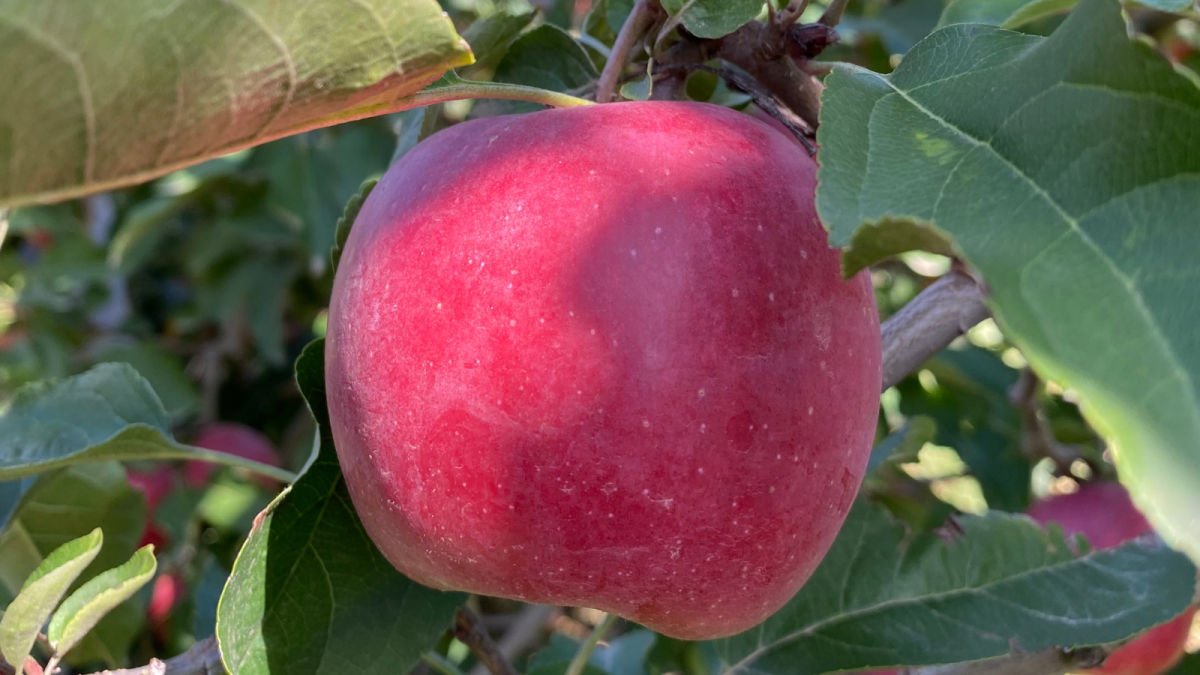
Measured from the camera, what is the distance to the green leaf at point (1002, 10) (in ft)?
2.22

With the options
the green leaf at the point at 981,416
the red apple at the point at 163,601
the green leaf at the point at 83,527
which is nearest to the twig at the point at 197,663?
the green leaf at the point at 83,527

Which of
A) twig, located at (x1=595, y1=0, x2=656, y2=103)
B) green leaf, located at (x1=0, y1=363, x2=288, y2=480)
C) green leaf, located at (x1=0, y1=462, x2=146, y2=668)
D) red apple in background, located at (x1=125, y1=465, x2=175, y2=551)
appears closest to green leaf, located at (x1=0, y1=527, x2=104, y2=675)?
green leaf, located at (x1=0, y1=363, x2=288, y2=480)

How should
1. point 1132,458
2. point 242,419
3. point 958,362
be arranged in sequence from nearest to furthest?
1. point 1132,458
2. point 958,362
3. point 242,419

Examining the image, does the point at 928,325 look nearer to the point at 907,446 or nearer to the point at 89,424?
the point at 907,446

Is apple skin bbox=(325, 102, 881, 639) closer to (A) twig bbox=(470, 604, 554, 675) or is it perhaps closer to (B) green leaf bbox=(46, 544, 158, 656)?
(B) green leaf bbox=(46, 544, 158, 656)

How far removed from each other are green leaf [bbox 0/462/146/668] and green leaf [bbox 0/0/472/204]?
51 centimetres

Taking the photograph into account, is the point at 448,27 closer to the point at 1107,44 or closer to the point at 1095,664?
the point at 1107,44

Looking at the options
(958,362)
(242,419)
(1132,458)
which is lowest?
(242,419)

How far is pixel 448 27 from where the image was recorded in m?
0.39

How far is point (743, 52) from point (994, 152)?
0.24 metres

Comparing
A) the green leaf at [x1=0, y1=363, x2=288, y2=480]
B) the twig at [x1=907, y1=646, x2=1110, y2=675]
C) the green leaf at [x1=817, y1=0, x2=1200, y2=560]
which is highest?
the green leaf at [x1=817, y1=0, x2=1200, y2=560]

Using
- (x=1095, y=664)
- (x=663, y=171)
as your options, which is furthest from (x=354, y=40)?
(x=1095, y=664)

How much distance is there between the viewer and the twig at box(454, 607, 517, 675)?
751mm

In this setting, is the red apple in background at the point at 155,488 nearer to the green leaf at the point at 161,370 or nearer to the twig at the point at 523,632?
the green leaf at the point at 161,370
